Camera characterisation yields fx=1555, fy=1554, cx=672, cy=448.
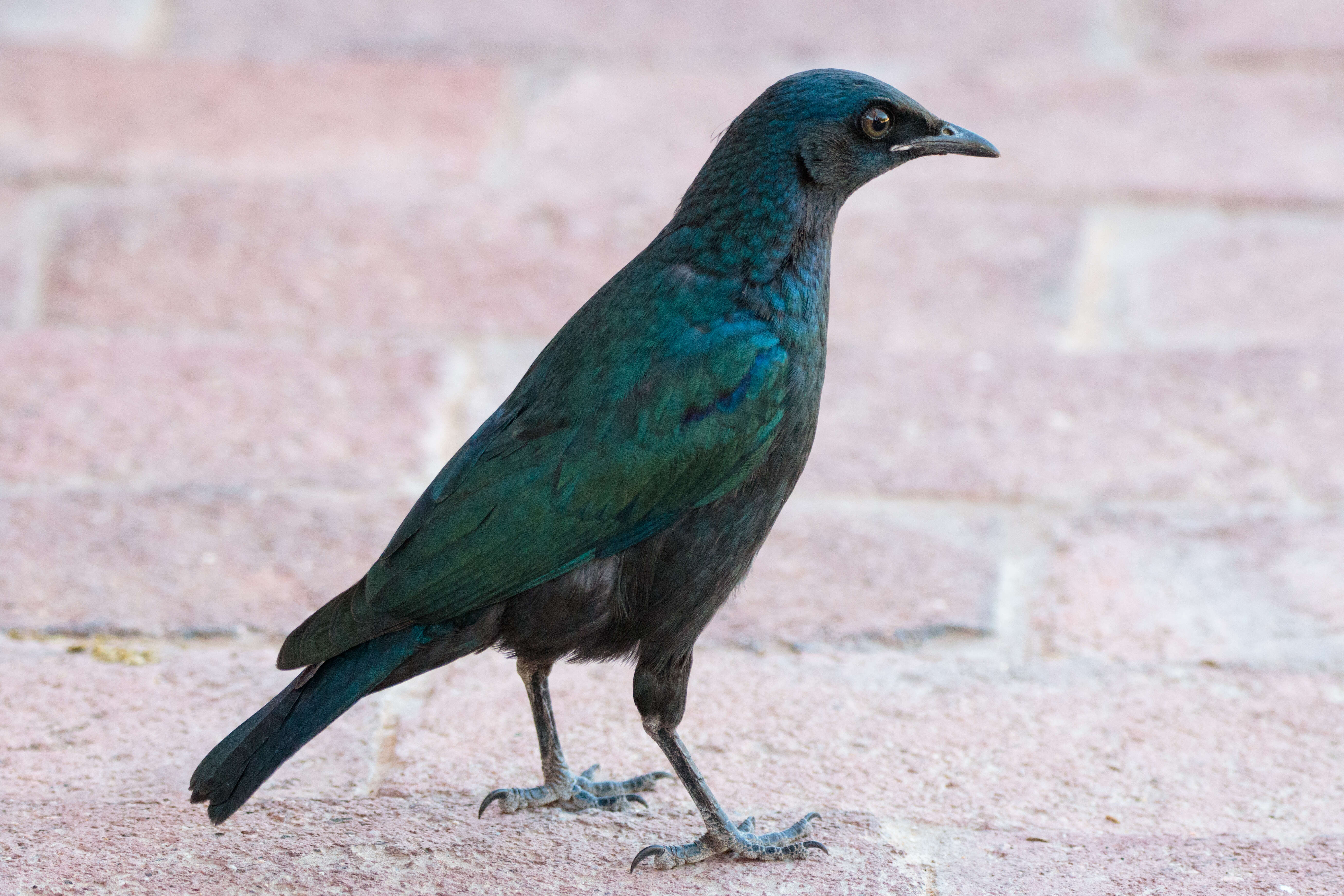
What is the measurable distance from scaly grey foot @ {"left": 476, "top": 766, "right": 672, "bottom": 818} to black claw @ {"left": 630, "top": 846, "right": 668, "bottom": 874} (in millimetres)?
216

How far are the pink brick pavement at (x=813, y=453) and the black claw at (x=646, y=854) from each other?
0.05 metres

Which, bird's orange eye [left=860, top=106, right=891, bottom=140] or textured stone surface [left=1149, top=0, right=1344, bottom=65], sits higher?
textured stone surface [left=1149, top=0, right=1344, bottom=65]

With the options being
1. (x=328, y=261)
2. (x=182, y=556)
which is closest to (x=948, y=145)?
(x=182, y=556)

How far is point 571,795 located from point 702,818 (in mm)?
258

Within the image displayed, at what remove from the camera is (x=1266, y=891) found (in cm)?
262

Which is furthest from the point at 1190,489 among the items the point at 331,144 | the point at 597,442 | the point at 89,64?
the point at 89,64

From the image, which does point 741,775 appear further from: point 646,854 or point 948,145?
point 948,145

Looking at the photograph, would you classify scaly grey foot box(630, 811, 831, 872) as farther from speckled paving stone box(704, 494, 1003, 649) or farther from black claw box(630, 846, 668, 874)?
speckled paving stone box(704, 494, 1003, 649)

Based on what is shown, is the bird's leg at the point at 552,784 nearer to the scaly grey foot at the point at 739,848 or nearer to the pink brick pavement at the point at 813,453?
the pink brick pavement at the point at 813,453

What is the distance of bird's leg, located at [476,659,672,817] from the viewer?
9.65ft

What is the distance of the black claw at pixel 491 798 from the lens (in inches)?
114

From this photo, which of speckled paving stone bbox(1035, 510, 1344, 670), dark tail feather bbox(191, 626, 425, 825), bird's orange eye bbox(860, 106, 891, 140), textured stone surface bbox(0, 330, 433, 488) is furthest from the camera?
textured stone surface bbox(0, 330, 433, 488)

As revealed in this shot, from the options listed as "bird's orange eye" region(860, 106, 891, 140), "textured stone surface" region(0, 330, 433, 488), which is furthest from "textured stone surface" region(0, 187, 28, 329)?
"bird's orange eye" region(860, 106, 891, 140)

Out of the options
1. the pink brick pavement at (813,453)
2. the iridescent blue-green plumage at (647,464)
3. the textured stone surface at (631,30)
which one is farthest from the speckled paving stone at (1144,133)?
the iridescent blue-green plumage at (647,464)
